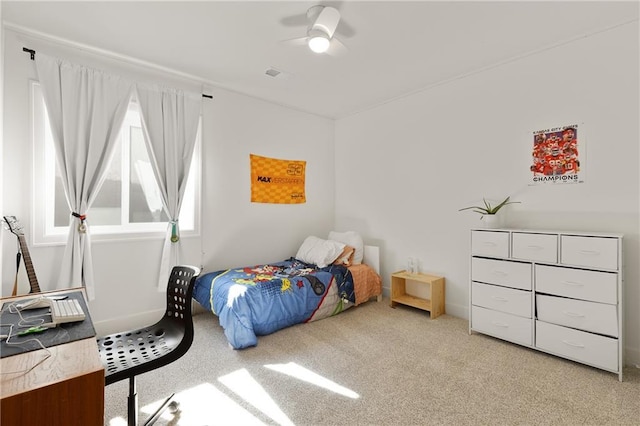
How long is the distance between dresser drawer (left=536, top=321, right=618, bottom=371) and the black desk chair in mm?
2616

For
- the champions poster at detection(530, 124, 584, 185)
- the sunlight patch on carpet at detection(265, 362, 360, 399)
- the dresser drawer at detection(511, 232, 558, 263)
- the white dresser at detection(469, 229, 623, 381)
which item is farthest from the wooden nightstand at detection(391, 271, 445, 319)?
the sunlight patch on carpet at detection(265, 362, 360, 399)

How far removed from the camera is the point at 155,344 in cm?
167

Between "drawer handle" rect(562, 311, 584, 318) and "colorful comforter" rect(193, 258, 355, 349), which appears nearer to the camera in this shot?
"drawer handle" rect(562, 311, 584, 318)

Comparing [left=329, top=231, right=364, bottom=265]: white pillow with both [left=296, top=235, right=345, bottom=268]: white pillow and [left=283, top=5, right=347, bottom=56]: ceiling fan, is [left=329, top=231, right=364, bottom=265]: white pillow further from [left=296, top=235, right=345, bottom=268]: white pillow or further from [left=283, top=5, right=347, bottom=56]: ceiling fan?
[left=283, top=5, right=347, bottom=56]: ceiling fan

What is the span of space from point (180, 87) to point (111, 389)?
2.80 metres

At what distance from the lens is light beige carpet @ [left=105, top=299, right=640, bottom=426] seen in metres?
1.78

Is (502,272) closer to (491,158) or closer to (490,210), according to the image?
(490,210)

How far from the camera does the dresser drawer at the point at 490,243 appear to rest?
8.69ft

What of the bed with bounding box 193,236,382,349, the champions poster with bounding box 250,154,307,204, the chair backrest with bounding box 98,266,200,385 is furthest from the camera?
the champions poster with bounding box 250,154,307,204

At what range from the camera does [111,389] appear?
6.77ft

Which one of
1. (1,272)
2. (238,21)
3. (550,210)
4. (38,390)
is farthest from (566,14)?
(1,272)

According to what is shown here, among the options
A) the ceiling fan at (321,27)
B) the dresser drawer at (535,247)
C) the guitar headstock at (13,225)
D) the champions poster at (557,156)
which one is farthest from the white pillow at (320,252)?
the guitar headstock at (13,225)

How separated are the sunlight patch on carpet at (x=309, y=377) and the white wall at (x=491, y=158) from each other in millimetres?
1899

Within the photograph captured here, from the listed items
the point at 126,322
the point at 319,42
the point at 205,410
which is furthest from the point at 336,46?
the point at 126,322
